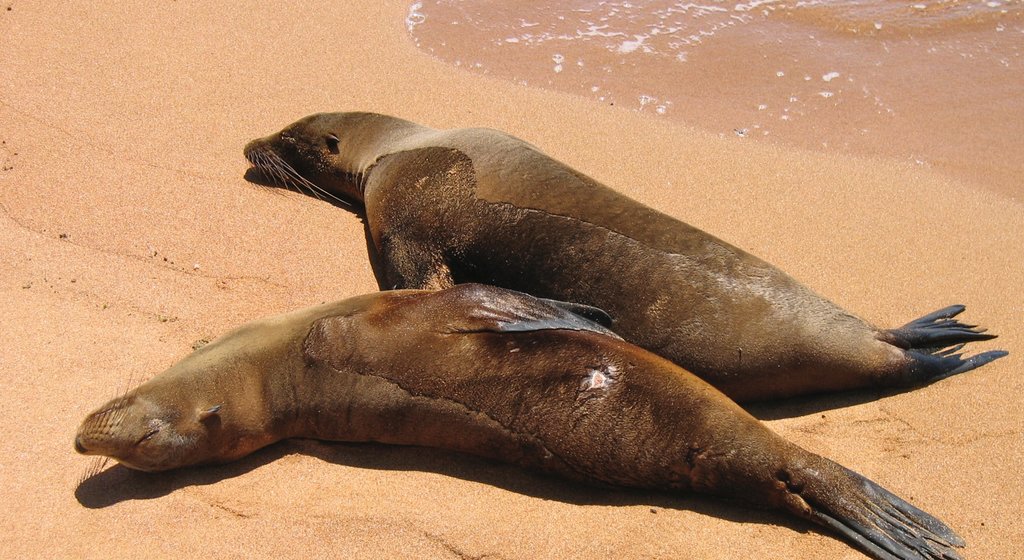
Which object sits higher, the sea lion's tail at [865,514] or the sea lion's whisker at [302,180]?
the sea lion's whisker at [302,180]

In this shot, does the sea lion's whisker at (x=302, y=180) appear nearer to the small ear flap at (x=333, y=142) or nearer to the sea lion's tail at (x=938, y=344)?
the small ear flap at (x=333, y=142)

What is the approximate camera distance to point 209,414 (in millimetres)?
3943

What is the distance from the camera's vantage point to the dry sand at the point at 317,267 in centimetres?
361

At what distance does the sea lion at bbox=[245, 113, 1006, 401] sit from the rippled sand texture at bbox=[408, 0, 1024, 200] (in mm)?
2136

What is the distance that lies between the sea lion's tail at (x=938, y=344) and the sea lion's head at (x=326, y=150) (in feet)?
10.9

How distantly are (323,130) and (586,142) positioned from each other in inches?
73.4

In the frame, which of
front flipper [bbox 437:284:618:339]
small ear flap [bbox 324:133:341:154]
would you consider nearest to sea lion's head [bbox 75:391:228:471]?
front flipper [bbox 437:284:618:339]

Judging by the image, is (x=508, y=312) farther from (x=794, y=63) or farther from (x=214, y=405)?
(x=794, y=63)

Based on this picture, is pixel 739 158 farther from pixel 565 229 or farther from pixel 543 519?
pixel 543 519

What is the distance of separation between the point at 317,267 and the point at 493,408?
6.01ft

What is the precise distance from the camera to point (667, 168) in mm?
6047

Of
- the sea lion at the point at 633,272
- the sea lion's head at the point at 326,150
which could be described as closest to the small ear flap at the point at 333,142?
the sea lion's head at the point at 326,150

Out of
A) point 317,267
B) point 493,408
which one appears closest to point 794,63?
point 317,267

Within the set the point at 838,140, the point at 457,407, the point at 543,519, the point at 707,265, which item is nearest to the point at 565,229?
the point at 707,265
